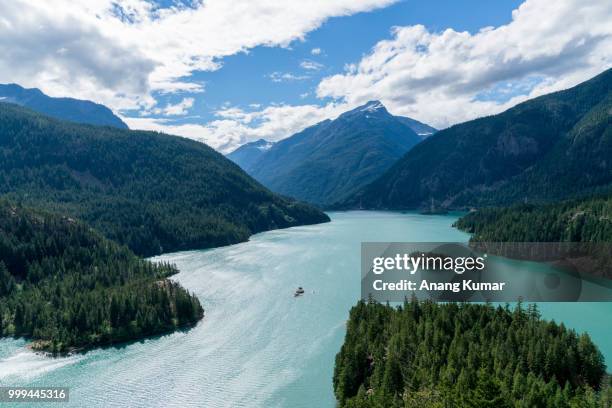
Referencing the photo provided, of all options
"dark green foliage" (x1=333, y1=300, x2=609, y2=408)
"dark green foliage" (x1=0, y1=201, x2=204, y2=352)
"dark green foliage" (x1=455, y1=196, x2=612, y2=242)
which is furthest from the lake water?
"dark green foliage" (x1=455, y1=196, x2=612, y2=242)

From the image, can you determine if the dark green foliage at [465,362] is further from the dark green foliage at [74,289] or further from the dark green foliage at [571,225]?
the dark green foliage at [571,225]

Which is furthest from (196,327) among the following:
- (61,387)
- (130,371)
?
(61,387)

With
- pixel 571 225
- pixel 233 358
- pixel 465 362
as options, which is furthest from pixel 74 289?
pixel 571 225

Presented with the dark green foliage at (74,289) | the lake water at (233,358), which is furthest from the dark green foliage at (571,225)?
the dark green foliage at (74,289)

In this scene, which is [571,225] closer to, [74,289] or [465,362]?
[465,362]

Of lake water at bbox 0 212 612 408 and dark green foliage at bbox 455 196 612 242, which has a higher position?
dark green foliage at bbox 455 196 612 242

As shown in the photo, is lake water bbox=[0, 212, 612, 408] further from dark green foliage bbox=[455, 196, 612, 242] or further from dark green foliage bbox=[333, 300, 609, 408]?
dark green foliage bbox=[455, 196, 612, 242]
